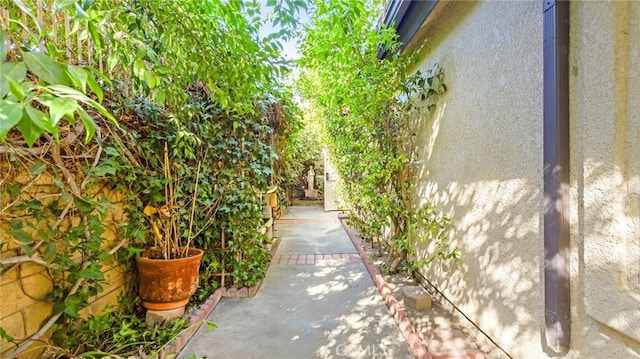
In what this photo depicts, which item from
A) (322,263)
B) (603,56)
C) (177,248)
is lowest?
(322,263)

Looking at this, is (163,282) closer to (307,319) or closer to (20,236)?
(20,236)

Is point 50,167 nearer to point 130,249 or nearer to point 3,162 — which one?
point 3,162

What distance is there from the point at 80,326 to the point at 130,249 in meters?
0.59

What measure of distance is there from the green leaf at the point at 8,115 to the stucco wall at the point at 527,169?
1827mm

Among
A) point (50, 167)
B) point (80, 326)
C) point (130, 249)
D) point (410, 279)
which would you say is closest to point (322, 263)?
point (410, 279)

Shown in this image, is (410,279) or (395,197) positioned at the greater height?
(395,197)

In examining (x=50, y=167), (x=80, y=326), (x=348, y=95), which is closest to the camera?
(x=50, y=167)

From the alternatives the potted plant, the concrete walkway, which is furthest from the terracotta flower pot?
the concrete walkway

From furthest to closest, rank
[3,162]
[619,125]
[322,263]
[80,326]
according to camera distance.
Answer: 1. [322,263]
2. [80,326]
3. [3,162]
4. [619,125]

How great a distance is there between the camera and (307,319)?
2.63 meters

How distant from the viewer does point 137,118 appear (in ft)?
8.64

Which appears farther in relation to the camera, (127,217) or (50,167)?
(127,217)

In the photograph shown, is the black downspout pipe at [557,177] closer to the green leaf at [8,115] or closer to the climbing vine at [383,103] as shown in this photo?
the climbing vine at [383,103]

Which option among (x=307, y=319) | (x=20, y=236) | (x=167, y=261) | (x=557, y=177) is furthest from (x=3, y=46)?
(x=307, y=319)
